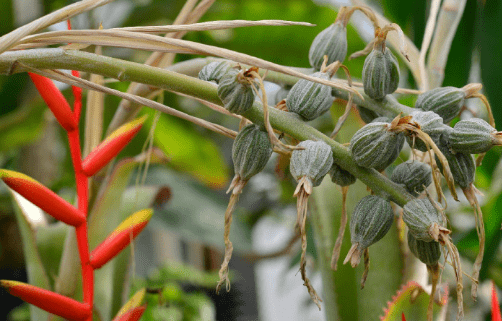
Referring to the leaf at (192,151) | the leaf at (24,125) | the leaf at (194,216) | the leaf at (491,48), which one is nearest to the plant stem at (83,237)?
the leaf at (491,48)

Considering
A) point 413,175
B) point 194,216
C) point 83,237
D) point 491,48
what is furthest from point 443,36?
point 194,216

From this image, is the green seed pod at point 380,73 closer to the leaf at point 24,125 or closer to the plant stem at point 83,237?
the plant stem at point 83,237

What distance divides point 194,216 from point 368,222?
2.58 ft

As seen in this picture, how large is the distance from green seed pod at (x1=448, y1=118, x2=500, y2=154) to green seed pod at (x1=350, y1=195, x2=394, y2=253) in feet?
0.14

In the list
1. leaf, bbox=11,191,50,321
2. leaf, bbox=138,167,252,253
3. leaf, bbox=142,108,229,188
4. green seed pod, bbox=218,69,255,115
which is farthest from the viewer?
leaf, bbox=142,108,229,188

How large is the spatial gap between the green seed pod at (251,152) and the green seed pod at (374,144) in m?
0.04

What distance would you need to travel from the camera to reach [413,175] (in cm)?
21

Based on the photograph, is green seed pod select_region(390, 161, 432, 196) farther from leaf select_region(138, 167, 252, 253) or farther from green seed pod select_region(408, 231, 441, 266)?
leaf select_region(138, 167, 252, 253)

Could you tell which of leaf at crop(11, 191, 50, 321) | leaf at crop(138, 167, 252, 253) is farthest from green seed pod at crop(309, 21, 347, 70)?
leaf at crop(138, 167, 252, 253)

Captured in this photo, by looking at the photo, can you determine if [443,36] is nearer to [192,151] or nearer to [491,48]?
[491,48]

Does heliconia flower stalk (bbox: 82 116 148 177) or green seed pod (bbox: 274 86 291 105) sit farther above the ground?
green seed pod (bbox: 274 86 291 105)

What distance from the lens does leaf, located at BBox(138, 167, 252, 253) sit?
2.97 feet

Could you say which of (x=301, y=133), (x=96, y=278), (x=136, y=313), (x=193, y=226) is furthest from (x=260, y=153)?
(x=193, y=226)

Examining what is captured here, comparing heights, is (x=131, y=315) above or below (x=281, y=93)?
below
